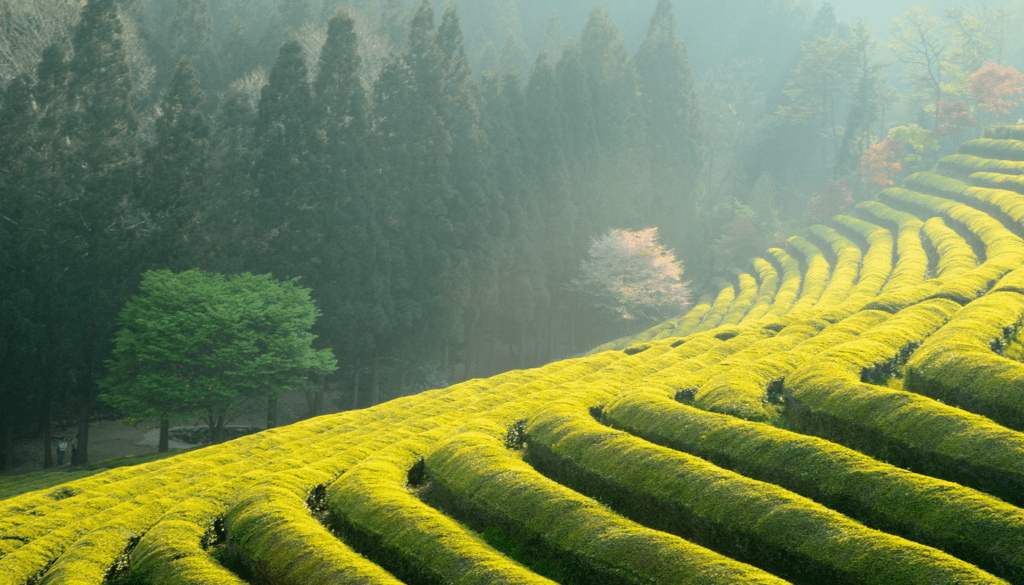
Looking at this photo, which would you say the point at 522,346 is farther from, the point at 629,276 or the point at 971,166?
the point at 971,166

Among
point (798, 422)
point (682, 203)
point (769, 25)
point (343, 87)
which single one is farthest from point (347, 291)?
point (769, 25)

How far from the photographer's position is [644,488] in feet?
40.0

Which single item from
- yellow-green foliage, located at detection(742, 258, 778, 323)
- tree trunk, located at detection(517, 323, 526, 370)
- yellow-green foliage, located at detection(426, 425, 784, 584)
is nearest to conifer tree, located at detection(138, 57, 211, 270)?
tree trunk, located at detection(517, 323, 526, 370)

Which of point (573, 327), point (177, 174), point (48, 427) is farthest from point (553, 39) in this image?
point (48, 427)

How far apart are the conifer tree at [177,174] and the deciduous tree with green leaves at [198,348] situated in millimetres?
1887

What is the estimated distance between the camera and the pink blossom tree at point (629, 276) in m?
53.9

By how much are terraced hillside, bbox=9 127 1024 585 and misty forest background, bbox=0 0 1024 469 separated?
52.9 ft

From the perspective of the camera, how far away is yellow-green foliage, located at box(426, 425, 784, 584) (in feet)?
32.0

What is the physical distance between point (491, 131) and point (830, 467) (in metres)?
42.6

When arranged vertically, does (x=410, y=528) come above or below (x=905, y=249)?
below

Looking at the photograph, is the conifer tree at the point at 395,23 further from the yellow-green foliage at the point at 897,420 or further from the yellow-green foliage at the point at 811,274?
the yellow-green foliage at the point at 897,420

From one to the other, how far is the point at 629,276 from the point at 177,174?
103 ft

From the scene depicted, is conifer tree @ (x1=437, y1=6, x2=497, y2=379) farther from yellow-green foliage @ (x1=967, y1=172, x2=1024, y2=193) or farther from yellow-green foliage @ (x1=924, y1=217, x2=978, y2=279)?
yellow-green foliage @ (x1=967, y1=172, x2=1024, y2=193)

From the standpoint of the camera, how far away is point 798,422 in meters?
14.7
